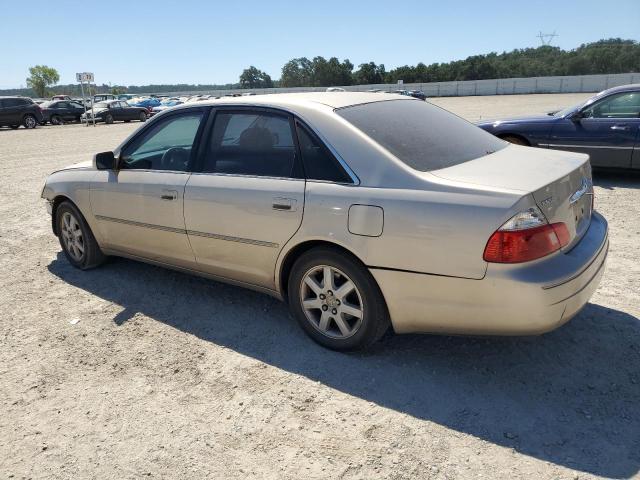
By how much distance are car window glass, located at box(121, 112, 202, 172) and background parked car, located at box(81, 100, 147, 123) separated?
28988mm

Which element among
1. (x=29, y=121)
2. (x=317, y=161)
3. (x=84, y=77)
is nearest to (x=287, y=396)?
(x=317, y=161)

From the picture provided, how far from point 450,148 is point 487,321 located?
120 cm

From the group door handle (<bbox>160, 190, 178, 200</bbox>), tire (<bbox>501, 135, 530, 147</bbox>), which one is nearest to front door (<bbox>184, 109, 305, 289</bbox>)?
door handle (<bbox>160, 190, 178, 200</bbox>)

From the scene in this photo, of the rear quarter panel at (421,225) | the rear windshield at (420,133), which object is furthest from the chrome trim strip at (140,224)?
the rear windshield at (420,133)

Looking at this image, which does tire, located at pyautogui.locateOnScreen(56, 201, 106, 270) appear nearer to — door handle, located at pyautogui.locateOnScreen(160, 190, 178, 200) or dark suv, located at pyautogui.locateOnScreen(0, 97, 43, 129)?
door handle, located at pyautogui.locateOnScreen(160, 190, 178, 200)

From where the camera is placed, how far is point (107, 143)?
18.7 meters

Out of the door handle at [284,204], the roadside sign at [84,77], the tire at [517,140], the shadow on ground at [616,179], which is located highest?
the roadside sign at [84,77]

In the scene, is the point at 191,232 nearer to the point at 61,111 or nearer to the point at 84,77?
the point at 84,77

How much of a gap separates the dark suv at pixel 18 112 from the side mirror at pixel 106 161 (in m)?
28.4

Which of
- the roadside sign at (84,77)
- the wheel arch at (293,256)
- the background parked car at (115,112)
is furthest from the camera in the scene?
the background parked car at (115,112)

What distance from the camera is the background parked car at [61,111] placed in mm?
31438

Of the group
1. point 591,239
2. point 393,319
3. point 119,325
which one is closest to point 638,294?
point 591,239

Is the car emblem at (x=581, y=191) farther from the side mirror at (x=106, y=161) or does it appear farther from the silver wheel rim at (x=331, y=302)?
the side mirror at (x=106, y=161)

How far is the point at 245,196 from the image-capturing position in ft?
11.3
